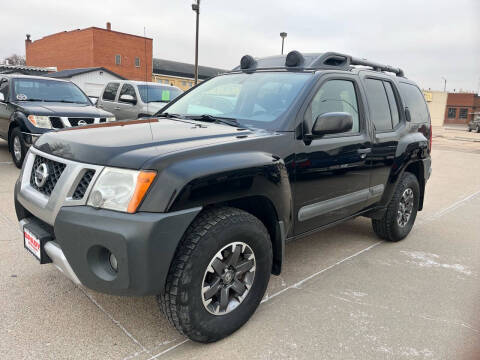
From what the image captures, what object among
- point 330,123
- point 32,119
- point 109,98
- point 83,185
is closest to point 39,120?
point 32,119

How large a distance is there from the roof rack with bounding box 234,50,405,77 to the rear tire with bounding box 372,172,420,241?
135 cm

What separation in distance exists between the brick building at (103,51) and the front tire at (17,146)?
3869cm

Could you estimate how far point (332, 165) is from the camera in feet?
10.3

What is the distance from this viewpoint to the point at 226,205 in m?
2.44

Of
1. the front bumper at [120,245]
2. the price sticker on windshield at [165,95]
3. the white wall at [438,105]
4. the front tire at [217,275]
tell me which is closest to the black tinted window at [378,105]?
the front tire at [217,275]

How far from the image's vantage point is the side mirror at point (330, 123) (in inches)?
110

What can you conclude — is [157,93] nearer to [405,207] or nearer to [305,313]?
[405,207]

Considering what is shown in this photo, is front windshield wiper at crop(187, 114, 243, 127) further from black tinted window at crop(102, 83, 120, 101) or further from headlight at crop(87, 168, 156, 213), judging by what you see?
black tinted window at crop(102, 83, 120, 101)

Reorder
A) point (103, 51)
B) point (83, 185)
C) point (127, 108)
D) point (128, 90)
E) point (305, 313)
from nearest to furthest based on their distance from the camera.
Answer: point (83, 185)
point (305, 313)
point (127, 108)
point (128, 90)
point (103, 51)

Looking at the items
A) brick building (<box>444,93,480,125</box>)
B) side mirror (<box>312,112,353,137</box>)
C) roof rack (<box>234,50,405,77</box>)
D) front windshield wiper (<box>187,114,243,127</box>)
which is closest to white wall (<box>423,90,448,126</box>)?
brick building (<box>444,93,480,125</box>)

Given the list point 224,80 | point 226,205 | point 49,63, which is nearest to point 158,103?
point 224,80

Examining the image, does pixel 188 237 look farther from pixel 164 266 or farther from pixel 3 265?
pixel 3 265

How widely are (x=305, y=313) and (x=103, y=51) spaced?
46749mm

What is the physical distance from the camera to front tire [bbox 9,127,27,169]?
21.7ft
